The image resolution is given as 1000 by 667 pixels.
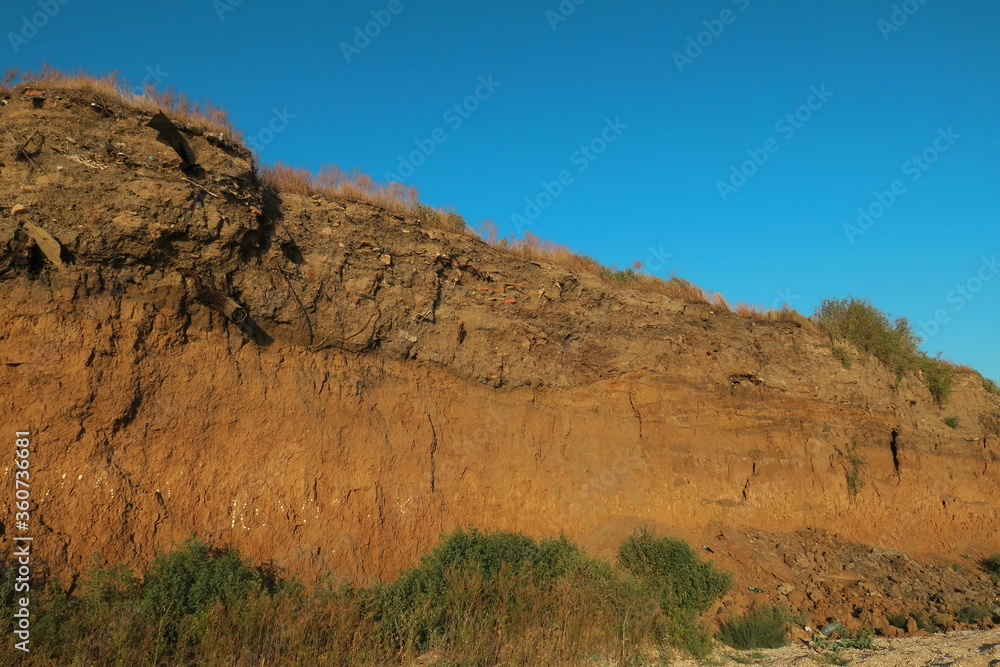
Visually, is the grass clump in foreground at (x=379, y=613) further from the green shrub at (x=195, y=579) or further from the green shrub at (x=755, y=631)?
the green shrub at (x=755, y=631)

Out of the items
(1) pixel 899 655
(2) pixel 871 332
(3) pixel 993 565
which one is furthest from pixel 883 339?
(1) pixel 899 655

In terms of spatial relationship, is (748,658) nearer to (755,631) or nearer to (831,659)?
(755,631)

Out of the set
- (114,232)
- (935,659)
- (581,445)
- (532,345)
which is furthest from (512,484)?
(114,232)

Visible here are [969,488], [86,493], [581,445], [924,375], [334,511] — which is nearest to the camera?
[86,493]

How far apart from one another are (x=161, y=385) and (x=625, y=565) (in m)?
7.14

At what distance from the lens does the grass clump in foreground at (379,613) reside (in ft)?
18.6

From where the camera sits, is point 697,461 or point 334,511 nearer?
point 334,511

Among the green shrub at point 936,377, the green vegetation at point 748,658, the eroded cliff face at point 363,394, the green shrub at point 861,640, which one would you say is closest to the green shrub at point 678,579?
the green vegetation at point 748,658

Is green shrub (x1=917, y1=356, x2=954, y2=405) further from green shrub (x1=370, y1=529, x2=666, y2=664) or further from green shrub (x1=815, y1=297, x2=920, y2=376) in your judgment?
green shrub (x1=370, y1=529, x2=666, y2=664)

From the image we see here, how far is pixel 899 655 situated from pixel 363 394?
8.19 metres

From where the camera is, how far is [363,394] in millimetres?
9281

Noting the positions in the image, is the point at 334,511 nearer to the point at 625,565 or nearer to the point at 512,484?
the point at 512,484

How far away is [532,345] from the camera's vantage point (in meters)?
11.0

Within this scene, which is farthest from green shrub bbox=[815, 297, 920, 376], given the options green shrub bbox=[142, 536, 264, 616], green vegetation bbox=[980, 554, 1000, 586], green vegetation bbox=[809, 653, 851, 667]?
green shrub bbox=[142, 536, 264, 616]
